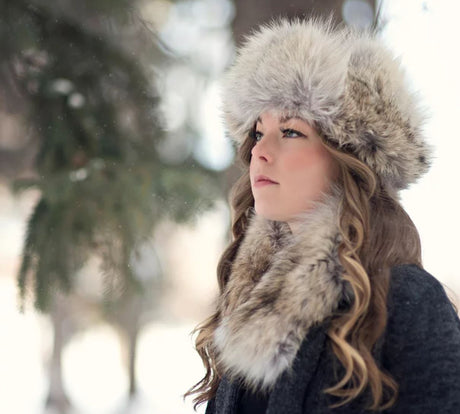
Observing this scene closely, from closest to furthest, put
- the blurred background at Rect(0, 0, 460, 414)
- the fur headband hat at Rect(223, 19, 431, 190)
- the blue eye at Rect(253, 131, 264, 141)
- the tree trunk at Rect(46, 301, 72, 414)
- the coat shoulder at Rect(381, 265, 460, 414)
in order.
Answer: the coat shoulder at Rect(381, 265, 460, 414)
the fur headband hat at Rect(223, 19, 431, 190)
the blue eye at Rect(253, 131, 264, 141)
the blurred background at Rect(0, 0, 460, 414)
the tree trunk at Rect(46, 301, 72, 414)

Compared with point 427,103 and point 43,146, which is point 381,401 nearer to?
point 427,103

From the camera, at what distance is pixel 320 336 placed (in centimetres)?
134

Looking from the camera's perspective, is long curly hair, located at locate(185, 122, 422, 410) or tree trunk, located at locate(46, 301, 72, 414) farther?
tree trunk, located at locate(46, 301, 72, 414)

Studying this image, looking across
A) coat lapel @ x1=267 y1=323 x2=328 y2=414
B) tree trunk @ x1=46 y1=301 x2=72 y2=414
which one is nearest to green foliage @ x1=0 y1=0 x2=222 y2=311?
tree trunk @ x1=46 y1=301 x2=72 y2=414

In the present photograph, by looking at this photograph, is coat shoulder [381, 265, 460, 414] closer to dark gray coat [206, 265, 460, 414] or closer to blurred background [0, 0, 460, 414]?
dark gray coat [206, 265, 460, 414]

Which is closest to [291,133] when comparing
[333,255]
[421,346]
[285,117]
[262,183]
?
[285,117]

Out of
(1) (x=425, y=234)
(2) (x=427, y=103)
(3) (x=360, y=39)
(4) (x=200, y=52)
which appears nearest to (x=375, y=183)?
(2) (x=427, y=103)

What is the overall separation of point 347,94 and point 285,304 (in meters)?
0.52

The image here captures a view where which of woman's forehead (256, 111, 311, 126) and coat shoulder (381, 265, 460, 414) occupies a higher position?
woman's forehead (256, 111, 311, 126)

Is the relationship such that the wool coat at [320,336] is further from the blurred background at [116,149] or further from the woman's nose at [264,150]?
the blurred background at [116,149]

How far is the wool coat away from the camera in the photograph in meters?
1.26

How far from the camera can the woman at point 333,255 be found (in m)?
1.28

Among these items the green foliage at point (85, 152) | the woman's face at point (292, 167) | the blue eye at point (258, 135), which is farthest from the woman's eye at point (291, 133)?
the green foliage at point (85, 152)

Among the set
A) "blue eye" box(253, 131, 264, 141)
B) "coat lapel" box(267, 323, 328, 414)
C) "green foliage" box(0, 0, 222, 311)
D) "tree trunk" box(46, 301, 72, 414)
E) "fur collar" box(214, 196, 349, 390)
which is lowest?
"coat lapel" box(267, 323, 328, 414)
